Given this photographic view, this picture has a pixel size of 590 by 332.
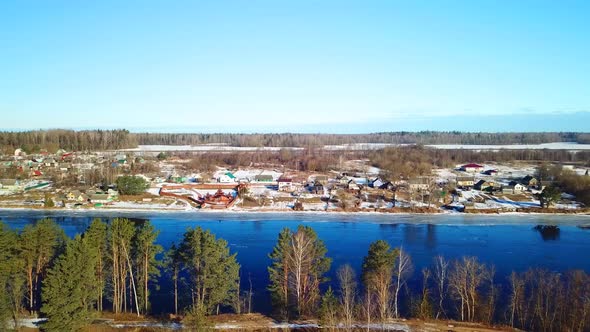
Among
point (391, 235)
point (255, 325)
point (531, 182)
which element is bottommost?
point (391, 235)

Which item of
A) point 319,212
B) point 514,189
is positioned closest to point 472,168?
point 514,189

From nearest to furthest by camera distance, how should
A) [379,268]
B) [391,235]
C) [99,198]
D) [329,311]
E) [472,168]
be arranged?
[329,311] → [379,268] → [391,235] → [99,198] → [472,168]

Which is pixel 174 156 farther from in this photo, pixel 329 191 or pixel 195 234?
pixel 195 234

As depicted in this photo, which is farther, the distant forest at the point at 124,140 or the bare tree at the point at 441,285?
the distant forest at the point at 124,140

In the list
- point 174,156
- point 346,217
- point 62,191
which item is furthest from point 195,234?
point 174,156

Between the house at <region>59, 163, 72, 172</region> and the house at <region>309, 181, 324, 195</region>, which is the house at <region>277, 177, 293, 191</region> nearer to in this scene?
the house at <region>309, 181, 324, 195</region>

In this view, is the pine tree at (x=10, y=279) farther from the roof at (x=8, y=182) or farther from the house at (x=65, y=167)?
the house at (x=65, y=167)

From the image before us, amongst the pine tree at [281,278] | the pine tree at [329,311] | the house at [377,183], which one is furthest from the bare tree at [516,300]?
the house at [377,183]

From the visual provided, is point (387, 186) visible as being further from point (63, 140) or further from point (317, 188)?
point (63, 140)
